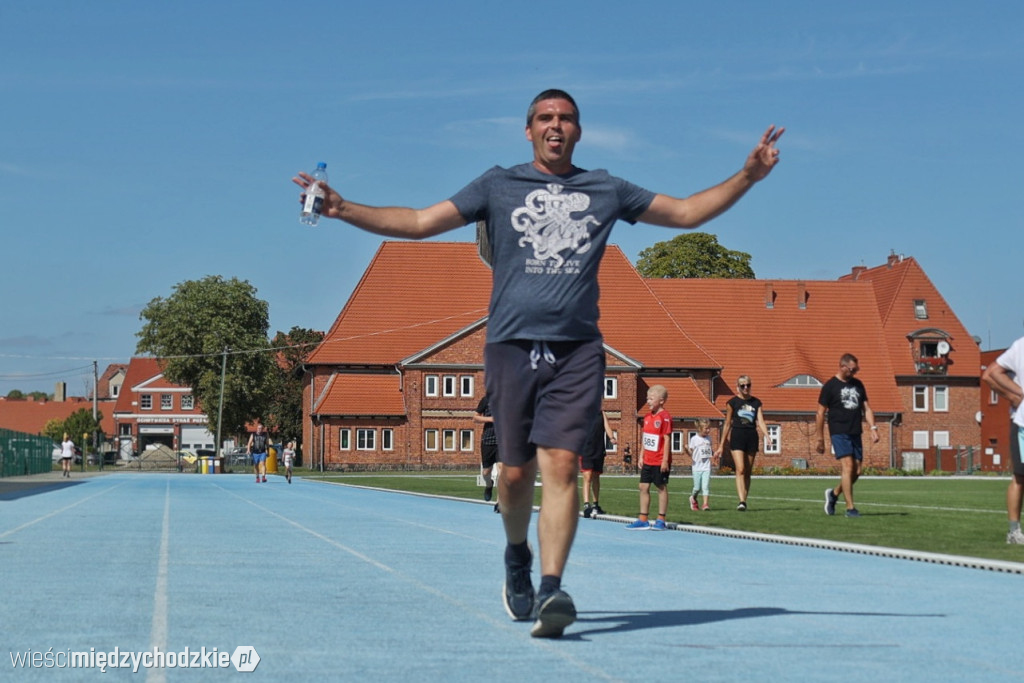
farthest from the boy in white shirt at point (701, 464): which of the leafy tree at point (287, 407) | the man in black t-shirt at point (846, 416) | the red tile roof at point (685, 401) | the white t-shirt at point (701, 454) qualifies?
the leafy tree at point (287, 407)

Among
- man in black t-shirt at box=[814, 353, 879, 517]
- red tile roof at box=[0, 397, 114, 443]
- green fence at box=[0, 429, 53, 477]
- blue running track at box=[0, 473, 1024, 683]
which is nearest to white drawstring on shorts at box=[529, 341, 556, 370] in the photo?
blue running track at box=[0, 473, 1024, 683]

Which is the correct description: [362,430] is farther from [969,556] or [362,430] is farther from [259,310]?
[969,556]

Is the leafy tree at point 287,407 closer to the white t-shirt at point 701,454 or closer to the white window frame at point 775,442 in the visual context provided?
the white window frame at point 775,442

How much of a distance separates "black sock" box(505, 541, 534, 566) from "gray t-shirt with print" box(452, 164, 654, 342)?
1.04 m

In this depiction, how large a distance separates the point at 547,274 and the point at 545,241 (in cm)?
16

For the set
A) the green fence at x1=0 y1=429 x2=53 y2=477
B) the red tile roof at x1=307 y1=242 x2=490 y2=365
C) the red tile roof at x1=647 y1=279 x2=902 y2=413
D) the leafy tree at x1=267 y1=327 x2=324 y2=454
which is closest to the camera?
the green fence at x1=0 y1=429 x2=53 y2=477

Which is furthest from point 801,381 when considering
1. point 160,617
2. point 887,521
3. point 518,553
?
point 160,617

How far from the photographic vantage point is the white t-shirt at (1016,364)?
1236cm

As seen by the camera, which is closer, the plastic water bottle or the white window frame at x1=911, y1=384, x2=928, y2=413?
the plastic water bottle

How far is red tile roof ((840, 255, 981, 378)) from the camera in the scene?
87438 mm

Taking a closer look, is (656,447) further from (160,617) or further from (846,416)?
(160,617)

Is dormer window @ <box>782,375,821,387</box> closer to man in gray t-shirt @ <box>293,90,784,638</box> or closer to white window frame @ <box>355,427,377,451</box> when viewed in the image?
white window frame @ <box>355,427,377,451</box>

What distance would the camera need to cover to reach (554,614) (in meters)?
6.19

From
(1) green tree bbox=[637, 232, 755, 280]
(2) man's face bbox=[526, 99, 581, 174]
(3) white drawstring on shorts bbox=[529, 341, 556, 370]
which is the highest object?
(1) green tree bbox=[637, 232, 755, 280]
